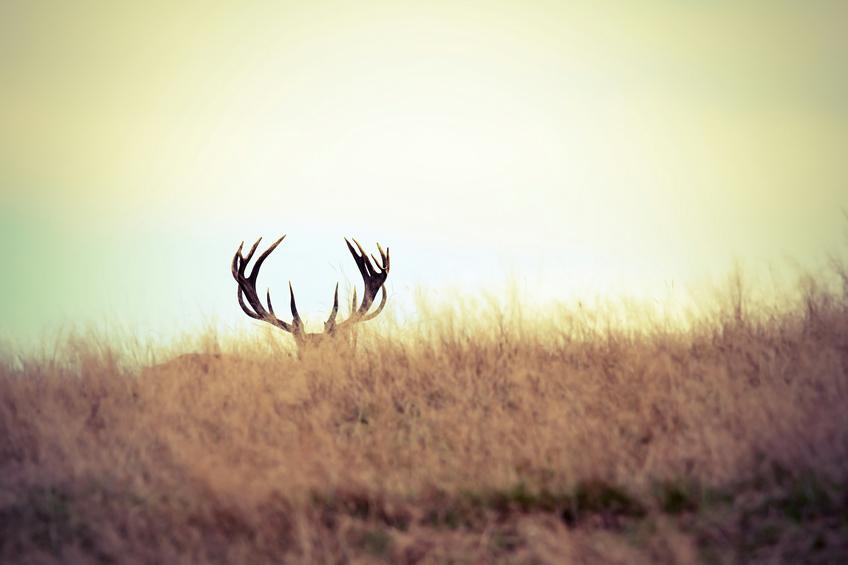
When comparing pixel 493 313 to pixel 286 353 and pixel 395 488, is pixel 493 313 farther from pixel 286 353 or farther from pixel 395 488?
pixel 395 488

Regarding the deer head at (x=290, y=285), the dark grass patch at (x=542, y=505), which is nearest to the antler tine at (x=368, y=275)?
the deer head at (x=290, y=285)

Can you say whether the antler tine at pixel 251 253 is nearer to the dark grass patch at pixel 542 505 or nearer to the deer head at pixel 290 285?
the deer head at pixel 290 285

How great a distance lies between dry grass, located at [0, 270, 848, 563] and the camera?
4508 mm

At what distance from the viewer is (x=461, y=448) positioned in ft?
17.8

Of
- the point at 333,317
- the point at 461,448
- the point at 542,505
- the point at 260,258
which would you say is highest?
the point at 260,258

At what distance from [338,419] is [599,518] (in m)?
2.39

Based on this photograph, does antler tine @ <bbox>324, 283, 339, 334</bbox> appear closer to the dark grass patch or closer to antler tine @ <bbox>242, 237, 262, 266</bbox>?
antler tine @ <bbox>242, 237, 262, 266</bbox>

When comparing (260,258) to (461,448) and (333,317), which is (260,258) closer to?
(333,317)

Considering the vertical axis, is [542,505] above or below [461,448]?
below

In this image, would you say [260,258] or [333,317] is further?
[260,258]

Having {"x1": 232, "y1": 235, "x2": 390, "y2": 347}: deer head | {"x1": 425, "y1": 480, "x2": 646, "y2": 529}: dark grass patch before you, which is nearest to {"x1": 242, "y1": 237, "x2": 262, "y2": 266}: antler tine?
{"x1": 232, "y1": 235, "x2": 390, "y2": 347}: deer head

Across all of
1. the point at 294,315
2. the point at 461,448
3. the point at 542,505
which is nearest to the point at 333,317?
the point at 294,315

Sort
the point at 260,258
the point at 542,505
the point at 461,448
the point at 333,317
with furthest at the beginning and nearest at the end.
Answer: the point at 260,258 → the point at 333,317 → the point at 461,448 → the point at 542,505

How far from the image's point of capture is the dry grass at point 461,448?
451 centimetres
